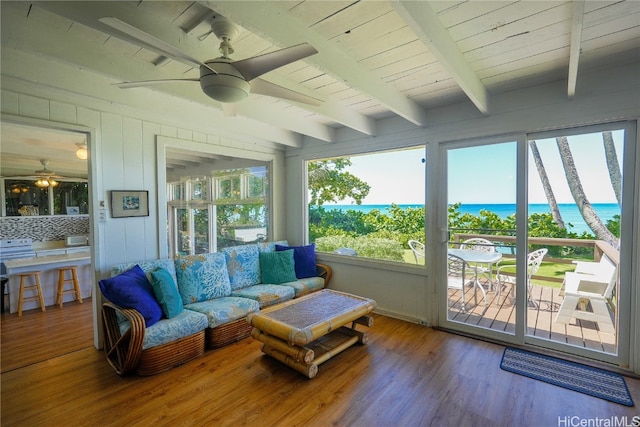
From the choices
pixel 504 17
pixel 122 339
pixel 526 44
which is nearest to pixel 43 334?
pixel 122 339

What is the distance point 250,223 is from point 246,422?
→ 2888mm

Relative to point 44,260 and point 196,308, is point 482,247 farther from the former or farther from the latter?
point 44,260

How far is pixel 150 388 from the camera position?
2217mm

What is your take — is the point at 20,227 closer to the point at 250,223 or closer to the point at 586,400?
the point at 250,223

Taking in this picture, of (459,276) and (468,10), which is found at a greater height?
(468,10)

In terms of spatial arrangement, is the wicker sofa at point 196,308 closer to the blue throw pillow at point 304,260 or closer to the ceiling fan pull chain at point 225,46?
the blue throw pillow at point 304,260

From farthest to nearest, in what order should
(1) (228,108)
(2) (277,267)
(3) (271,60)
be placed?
(2) (277,267)
(1) (228,108)
(3) (271,60)

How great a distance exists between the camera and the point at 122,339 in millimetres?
2314

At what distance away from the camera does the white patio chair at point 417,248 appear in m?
3.53

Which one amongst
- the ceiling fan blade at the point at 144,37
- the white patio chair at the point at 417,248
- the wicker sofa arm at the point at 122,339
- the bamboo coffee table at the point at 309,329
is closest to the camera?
the ceiling fan blade at the point at 144,37

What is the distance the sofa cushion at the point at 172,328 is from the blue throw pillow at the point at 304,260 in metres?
1.58

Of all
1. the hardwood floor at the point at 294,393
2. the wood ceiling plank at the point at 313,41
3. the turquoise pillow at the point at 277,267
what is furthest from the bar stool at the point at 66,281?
the wood ceiling plank at the point at 313,41

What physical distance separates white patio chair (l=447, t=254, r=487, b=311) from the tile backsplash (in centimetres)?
647

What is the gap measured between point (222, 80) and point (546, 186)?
9.82 ft
